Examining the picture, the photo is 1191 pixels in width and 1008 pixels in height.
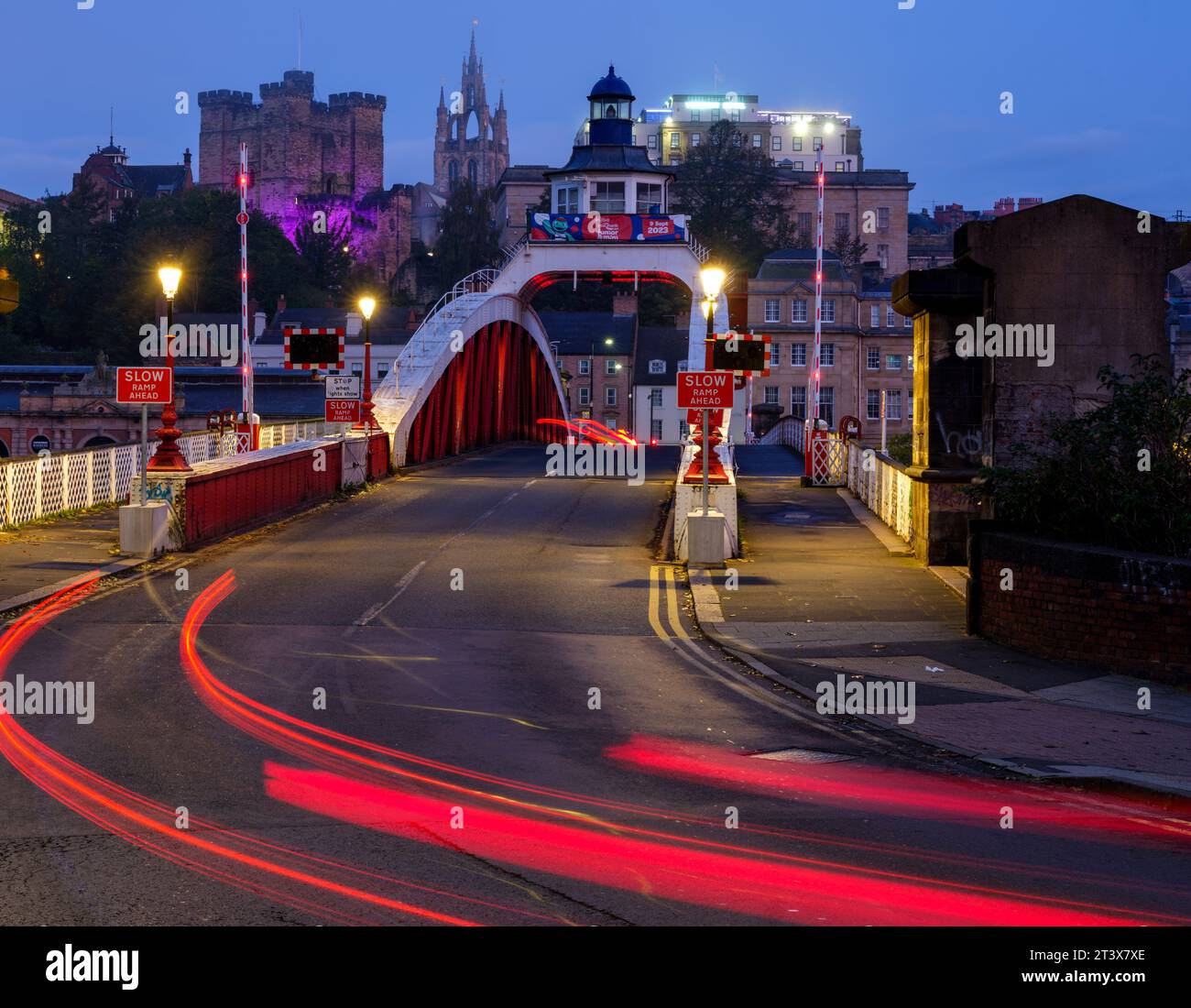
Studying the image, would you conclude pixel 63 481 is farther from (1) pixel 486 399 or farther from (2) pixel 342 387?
(1) pixel 486 399

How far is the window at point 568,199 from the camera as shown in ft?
255

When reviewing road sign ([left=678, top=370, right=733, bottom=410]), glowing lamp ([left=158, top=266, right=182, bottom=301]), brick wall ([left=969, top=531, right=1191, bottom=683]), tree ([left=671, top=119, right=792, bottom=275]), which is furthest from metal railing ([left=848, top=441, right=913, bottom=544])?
tree ([left=671, top=119, right=792, bottom=275])

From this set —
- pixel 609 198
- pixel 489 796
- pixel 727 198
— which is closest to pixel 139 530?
pixel 489 796

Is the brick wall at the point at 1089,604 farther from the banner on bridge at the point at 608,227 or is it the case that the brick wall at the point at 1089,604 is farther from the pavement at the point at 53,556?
the banner on bridge at the point at 608,227

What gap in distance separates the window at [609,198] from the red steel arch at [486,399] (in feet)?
39.7

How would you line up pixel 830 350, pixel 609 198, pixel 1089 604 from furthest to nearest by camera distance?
pixel 830 350, pixel 609 198, pixel 1089 604

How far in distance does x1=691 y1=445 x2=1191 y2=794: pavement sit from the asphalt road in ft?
1.69

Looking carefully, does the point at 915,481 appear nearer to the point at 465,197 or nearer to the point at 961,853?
the point at 961,853

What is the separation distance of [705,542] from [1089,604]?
28.1ft

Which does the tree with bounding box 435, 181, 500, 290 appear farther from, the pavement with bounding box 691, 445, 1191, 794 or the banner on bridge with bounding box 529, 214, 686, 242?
the pavement with bounding box 691, 445, 1191, 794

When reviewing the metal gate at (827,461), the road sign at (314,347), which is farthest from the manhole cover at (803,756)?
the metal gate at (827,461)

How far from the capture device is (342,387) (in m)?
34.8
